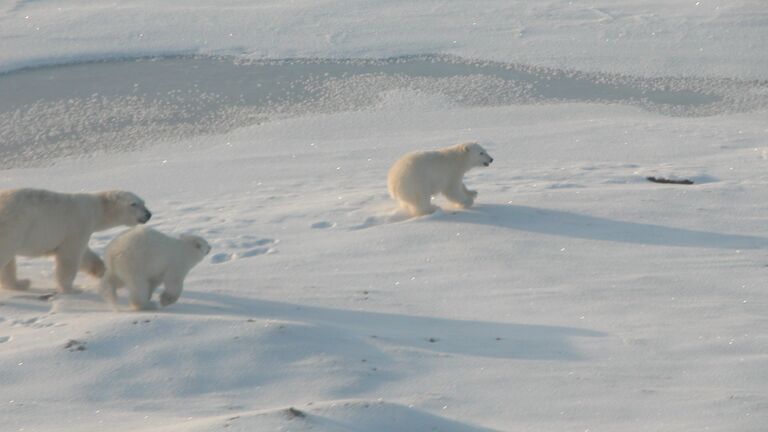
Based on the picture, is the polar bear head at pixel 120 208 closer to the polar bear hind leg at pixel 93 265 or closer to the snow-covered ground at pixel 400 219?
the polar bear hind leg at pixel 93 265

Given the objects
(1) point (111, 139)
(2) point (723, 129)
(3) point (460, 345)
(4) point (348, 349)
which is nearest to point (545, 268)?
(3) point (460, 345)

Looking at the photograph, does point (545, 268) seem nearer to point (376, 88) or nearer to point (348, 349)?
point (348, 349)

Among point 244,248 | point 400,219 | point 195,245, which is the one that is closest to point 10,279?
point 195,245

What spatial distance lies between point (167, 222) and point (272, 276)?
155 cm

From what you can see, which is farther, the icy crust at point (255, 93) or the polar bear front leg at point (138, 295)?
the icy crust at point (255, 93)

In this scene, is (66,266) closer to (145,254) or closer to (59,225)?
(59,225)

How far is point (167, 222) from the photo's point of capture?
814 centimetres

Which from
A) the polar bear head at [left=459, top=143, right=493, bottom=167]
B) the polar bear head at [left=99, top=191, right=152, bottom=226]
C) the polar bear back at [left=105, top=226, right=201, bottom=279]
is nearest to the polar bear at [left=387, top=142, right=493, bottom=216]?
the polar bear head at [left=459, top=143, right=493, bottom=167]

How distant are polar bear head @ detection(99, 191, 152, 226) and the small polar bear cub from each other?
2.24 ft

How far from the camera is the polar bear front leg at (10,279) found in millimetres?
6504

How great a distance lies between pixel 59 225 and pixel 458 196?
284cm

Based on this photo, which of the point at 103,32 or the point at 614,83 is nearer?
the point at 614,83

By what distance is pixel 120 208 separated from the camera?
6.82 meters

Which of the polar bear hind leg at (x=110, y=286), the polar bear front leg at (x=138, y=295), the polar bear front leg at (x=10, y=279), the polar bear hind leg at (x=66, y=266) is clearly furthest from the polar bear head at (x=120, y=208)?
the polar bear front leg at (x=138, y=295)
